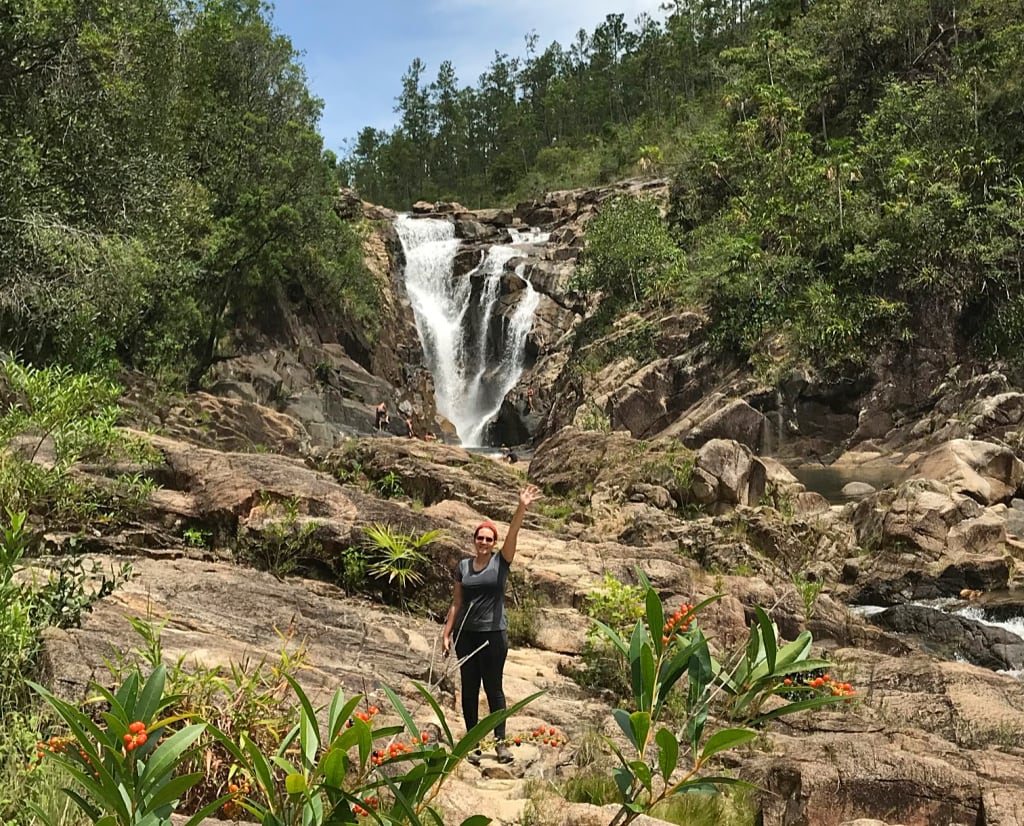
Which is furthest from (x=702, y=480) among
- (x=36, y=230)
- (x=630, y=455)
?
(x=36, y=230)

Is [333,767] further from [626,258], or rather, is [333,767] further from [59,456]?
[626,258]

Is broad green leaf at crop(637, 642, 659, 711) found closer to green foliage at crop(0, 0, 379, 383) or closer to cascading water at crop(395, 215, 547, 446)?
green foliage at crop(0, 0, 379, 383)

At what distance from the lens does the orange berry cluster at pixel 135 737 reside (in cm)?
216

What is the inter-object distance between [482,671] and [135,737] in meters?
3.41

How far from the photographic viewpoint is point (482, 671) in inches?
211

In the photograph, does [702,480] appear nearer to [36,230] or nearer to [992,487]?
[992,487]

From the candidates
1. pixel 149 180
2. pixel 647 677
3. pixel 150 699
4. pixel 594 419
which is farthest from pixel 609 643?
pixel 594 419

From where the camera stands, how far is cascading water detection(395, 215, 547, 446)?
119 feet

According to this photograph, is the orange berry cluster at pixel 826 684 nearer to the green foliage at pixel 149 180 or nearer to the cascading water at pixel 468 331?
the green foliage at pixel 149 180

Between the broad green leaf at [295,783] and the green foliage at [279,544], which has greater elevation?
the broad green leaf at [295,783]

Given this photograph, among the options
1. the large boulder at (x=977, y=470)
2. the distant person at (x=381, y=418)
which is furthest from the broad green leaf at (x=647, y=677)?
the distant person at (x=381, y=418)

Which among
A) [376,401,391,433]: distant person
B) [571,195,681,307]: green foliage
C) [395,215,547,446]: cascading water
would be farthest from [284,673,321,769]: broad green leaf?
→ [571,195,681,307]: green foliage

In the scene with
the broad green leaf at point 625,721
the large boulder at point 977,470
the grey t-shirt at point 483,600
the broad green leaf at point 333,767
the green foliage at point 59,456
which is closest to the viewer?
the broad green leaf at point 333,767

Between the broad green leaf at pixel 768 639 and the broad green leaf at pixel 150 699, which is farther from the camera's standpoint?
the broad green leaf at pixel 768 639
